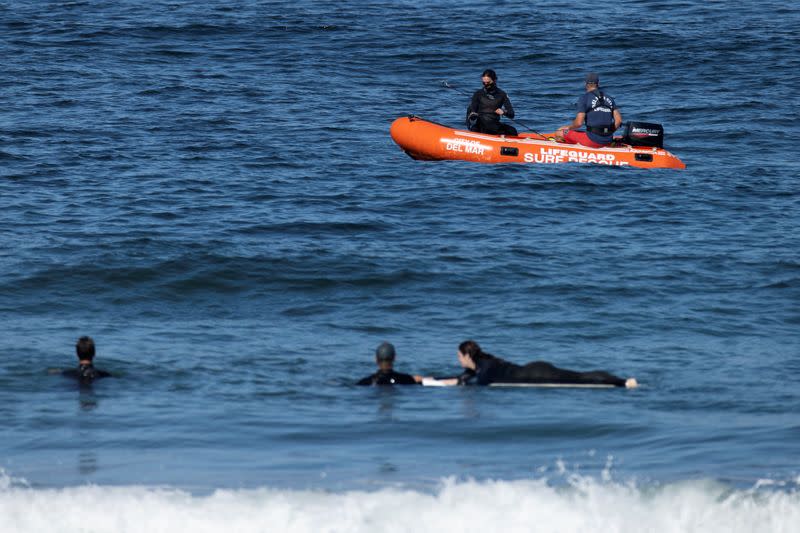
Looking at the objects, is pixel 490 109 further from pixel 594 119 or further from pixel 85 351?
pixel 85 351

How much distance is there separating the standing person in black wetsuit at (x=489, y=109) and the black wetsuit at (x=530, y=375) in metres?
10.0

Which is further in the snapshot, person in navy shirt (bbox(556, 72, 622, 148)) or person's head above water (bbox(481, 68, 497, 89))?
person's head above water (bbox(481, 68, 497, 89))

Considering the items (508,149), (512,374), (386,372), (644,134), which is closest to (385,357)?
(386,372)

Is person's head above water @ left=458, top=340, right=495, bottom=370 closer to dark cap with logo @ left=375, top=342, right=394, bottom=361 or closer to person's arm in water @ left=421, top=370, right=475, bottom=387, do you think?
person's arm in water @ left=421, top=370, right=475, bottom=387

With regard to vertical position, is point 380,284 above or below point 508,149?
below

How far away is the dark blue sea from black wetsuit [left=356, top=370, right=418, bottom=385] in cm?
11

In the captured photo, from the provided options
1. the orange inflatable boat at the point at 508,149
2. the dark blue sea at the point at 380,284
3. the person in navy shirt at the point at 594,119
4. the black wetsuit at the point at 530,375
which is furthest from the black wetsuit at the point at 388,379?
the orange inflatable boat at the point at 508,149

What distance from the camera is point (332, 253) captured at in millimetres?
18812

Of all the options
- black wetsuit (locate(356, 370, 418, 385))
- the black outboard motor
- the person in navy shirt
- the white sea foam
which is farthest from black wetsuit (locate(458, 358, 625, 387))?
the black outboard motor

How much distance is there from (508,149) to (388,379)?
10.7 meters

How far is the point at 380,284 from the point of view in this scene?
17703 millimetres

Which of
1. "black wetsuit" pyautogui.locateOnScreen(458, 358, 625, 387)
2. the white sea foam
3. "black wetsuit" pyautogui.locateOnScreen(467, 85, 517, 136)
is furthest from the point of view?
"black wetsuit" pyautogui.locateOnScreen(467, 85, 517, 136)

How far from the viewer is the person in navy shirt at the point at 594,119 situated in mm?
22469

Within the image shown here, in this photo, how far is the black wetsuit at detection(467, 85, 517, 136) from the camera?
23.0 metres
